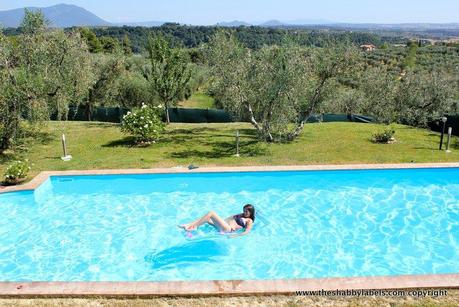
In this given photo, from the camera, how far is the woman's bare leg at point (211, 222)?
1148 cm

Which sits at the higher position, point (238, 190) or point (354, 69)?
point (354, 69)

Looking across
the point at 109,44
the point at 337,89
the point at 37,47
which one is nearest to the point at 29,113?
the point at 37,47

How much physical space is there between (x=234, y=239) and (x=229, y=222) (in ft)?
2.26

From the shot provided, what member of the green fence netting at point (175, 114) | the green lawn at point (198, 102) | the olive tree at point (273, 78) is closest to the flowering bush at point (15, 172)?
the olive tree at point (273, 78)

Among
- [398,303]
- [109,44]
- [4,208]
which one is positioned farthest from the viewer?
[109,44]

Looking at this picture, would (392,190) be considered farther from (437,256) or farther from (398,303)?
(398,303)

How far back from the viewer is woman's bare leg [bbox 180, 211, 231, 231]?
11477 millimetres

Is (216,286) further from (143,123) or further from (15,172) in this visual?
(143,123)

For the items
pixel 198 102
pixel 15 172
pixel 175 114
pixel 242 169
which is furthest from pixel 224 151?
pixel 198 102

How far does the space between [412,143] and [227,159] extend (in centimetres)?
932

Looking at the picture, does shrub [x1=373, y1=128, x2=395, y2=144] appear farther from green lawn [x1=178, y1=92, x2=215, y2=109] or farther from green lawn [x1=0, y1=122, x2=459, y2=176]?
green lawn [x1=178, y1=92, x2=215, y2=109]

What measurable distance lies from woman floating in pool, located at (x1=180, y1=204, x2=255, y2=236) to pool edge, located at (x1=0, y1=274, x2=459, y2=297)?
3710mm

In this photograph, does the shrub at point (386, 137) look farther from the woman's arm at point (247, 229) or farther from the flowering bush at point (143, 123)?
the woman's arm at point (247, 229)

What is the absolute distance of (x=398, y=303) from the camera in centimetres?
719
